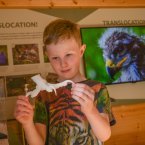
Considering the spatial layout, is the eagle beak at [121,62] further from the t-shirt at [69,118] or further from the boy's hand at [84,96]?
the boy's hand at [84,96]

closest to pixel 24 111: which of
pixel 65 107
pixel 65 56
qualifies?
pixel 65 107

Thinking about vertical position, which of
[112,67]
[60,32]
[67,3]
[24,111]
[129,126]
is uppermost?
[67,3]

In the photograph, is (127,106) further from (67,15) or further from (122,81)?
(67,15)

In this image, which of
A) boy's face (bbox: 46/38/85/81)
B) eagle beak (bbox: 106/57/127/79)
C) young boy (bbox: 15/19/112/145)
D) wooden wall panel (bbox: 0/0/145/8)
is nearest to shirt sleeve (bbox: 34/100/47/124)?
young boy (bbox: 15/19/112/145)

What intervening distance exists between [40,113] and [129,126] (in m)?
1.94

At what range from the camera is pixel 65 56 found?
123 cm

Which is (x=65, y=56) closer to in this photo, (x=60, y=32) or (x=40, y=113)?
(x=60, y=32)

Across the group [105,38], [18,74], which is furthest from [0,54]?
[105,38]

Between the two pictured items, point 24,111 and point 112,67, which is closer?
point 24,111

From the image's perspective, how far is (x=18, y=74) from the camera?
2.77 metres

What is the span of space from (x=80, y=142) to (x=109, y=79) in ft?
6.24

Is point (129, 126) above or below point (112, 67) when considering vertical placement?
below

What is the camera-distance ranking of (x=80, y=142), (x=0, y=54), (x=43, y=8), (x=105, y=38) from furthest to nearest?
(x=105, y=38) → (x=43, y=8) → (x=0, y=54) → (x=80, y=142)

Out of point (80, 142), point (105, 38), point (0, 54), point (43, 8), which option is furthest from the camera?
point (105, 38)
